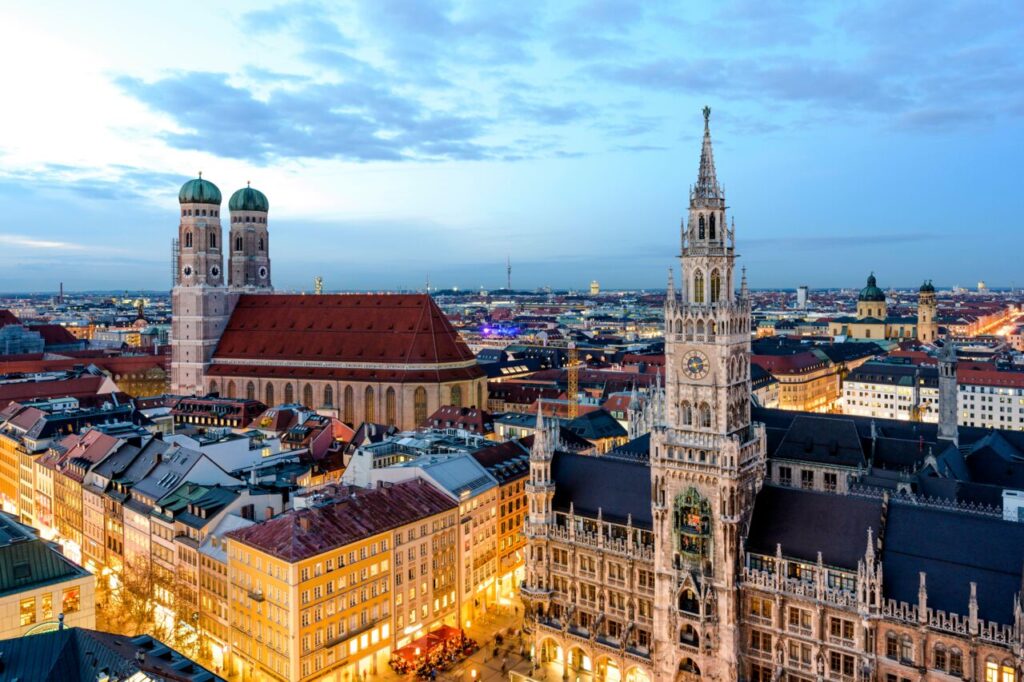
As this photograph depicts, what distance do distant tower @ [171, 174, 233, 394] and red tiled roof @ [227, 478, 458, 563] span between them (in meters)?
113

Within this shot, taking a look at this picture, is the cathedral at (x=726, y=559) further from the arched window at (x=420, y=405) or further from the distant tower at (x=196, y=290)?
the distant tower at (x=196, y=290)

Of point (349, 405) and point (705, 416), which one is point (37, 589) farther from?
point (349, 405)

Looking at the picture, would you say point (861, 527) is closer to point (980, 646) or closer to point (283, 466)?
point (980, 646)

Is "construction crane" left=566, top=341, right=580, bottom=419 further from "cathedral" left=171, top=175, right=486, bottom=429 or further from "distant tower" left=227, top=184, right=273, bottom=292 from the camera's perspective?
"distant tower" left=227, top=184, right=273, bottom=292

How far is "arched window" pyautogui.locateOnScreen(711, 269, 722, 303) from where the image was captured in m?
64.1

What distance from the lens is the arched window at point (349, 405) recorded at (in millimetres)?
164375

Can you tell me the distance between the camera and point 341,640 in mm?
70312

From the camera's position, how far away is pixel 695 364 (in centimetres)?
6406

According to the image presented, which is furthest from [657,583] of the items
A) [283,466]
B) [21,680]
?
[283,466]

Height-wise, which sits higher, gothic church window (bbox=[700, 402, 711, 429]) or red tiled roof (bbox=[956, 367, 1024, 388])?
gothic church window (bbox=[700, 402, 711, 429])

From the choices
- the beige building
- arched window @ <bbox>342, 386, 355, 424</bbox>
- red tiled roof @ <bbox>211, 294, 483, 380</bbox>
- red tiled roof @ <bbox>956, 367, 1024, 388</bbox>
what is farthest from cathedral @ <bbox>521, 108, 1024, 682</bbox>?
red tiled roof @ <bbox>956, 367, 1024, 388</bbox>

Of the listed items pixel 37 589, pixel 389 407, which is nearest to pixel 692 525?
pixel 37 589

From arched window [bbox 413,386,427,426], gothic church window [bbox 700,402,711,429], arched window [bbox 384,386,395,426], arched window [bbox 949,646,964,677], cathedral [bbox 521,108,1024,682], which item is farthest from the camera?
arched window [bbox 384,386,395,426]

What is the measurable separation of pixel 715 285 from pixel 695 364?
21.9ft
